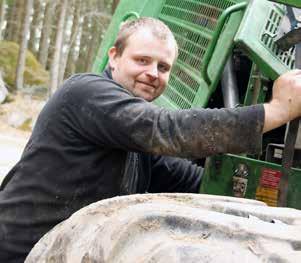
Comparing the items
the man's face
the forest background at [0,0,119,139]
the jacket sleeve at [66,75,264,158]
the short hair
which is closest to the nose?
the man's face

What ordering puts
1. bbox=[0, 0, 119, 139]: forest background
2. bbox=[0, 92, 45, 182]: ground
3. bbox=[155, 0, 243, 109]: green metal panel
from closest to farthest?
bbox=[155, 0, 243, 109]: green metal panel
bbox=[0, 92, 45, 182]: ground
bbox=[0, 0, 119, 139]: forest background

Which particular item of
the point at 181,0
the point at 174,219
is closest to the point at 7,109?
the point at 181,0

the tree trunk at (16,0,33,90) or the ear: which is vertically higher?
the ear

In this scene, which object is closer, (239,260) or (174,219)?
(239,260)

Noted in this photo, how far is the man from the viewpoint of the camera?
211cm

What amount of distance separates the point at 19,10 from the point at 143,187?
24.9m

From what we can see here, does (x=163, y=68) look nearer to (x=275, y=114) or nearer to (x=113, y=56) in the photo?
(x=113, y=56)

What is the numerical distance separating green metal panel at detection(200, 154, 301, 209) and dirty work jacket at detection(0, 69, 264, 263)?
354 mm

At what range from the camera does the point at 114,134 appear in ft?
7.35

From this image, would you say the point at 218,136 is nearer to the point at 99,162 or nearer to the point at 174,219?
the point at 99,162

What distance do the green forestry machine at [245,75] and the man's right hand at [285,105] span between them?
4.0 inches

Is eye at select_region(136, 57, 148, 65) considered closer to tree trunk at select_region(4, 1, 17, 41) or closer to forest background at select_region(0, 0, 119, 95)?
forest background at select_region(0, 0, 119, 95)

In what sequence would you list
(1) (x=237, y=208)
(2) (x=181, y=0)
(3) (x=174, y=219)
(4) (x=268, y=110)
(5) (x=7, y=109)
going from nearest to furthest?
1. (3) (x=174, y=219)
2. (1) (x=237, y=208)
3. (4) (x=268, y=110)
4. (2) (x=181, y=0)
5. (5) (x=7, y=109)

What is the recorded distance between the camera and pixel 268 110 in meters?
2.08
